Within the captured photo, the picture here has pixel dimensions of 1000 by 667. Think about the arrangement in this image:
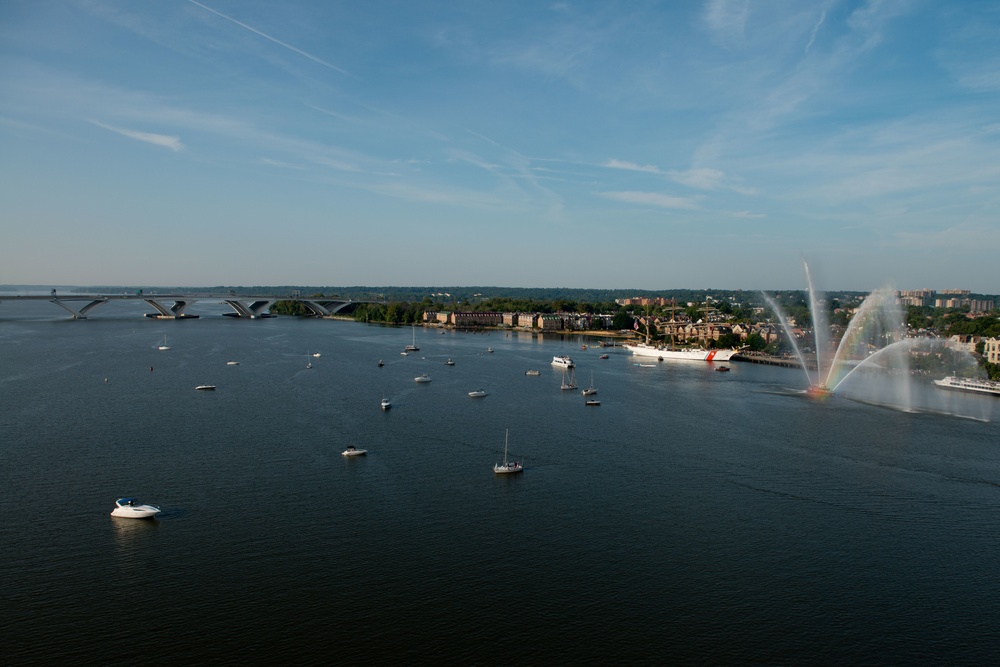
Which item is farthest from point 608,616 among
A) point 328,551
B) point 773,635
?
point 328,551

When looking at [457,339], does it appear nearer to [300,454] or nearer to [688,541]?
[300,454]

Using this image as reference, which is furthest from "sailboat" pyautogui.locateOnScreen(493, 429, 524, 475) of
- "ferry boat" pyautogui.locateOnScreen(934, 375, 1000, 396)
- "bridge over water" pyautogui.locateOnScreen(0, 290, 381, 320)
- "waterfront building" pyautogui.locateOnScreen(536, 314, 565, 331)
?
"bridge over water" pyautogui.locateOnScreen(0, 290, 381, 320)

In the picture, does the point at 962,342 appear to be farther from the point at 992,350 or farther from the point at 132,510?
the point at 132,510

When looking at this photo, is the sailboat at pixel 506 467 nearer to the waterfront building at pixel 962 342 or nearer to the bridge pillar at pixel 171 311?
the waterfront building at pixel 962 342

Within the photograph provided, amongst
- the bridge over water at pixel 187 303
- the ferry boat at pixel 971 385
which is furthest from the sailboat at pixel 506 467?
the bridge over water at pixel 187 303

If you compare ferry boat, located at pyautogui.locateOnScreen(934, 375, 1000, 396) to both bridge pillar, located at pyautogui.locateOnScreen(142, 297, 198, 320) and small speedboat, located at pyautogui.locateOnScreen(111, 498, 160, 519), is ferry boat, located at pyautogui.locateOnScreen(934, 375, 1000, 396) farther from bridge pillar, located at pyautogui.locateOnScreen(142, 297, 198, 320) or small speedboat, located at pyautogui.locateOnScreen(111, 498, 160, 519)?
bridge pillar, located at pyautogui.locateOnScreen(142, 297, 198, 320)

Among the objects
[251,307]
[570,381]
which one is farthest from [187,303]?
[570,381]
